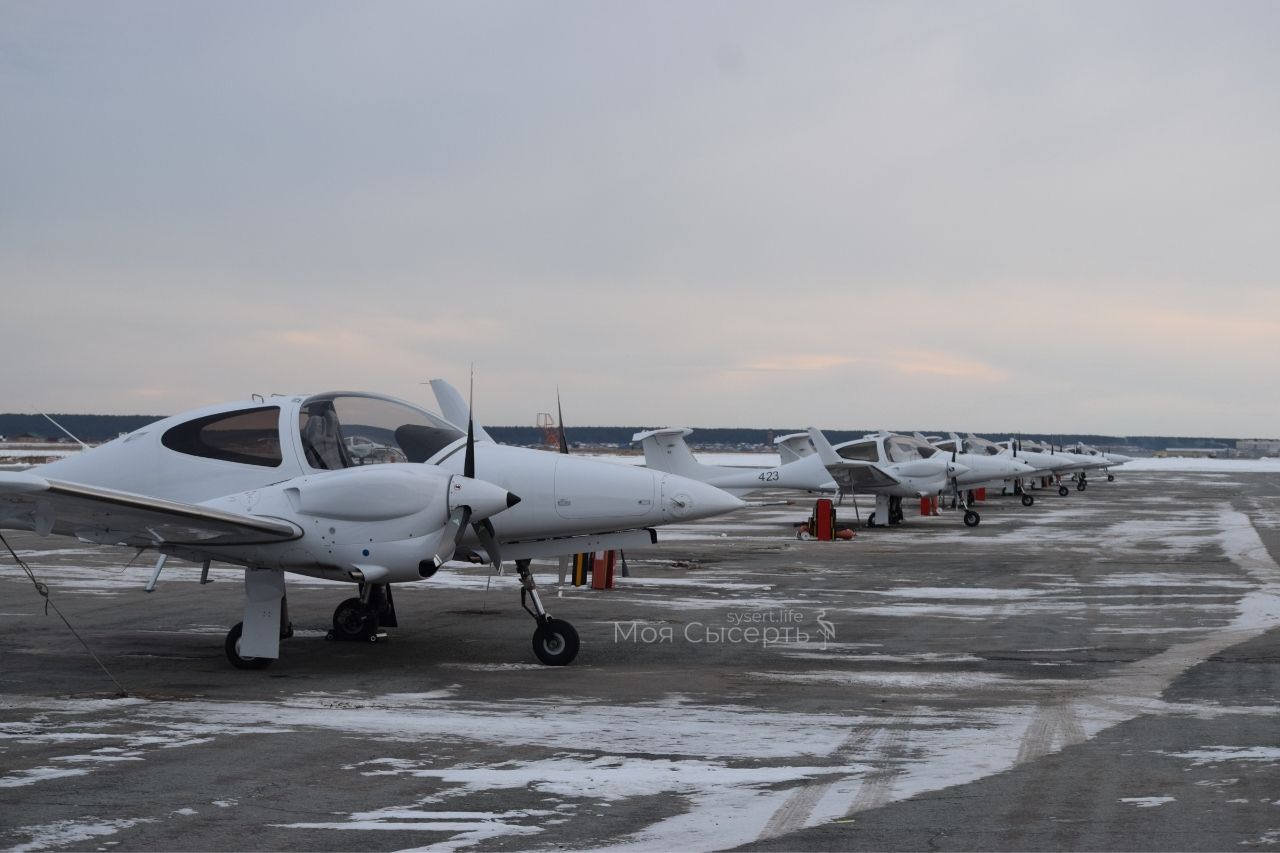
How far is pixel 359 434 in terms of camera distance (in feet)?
38.6

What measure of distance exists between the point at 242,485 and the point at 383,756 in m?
4.40

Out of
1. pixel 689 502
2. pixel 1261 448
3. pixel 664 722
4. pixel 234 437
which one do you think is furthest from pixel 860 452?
pixel 1261 448

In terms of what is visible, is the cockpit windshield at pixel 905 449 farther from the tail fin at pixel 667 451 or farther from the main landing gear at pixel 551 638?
the main landing gear at pixel 551 638

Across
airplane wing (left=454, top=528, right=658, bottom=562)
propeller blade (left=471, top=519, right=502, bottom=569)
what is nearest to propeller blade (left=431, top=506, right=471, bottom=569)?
propeller blade (left=471, top=519, right=502, bottom=569)

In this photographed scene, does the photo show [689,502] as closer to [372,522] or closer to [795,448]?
[372,522]

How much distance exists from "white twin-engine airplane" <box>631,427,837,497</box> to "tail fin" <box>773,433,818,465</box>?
1684 mm

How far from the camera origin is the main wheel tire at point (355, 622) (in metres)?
13.3

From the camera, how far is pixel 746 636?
13.8 m

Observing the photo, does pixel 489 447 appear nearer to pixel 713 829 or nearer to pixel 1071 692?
pixel 1071 692

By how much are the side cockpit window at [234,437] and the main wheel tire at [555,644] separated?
2811 mm

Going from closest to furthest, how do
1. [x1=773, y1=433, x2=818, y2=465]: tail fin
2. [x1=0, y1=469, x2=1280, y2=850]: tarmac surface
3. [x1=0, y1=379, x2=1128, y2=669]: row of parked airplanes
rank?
[x1=0, y1=469, x2=1280, y2=850]: tarmac surface
[x1=0, y1=379, x2=1128, y2=669]: row of parked airplanes
[x1=773, y1=433, x2=818, y2=465]: tail fin

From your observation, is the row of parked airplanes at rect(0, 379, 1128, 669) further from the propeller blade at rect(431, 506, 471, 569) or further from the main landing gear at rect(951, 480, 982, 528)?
the main landing gear at rect(951, 480, 982, 528)

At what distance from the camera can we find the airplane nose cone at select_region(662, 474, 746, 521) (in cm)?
1143

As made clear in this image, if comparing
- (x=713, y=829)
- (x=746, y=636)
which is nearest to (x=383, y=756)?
(x=713, y=829)
